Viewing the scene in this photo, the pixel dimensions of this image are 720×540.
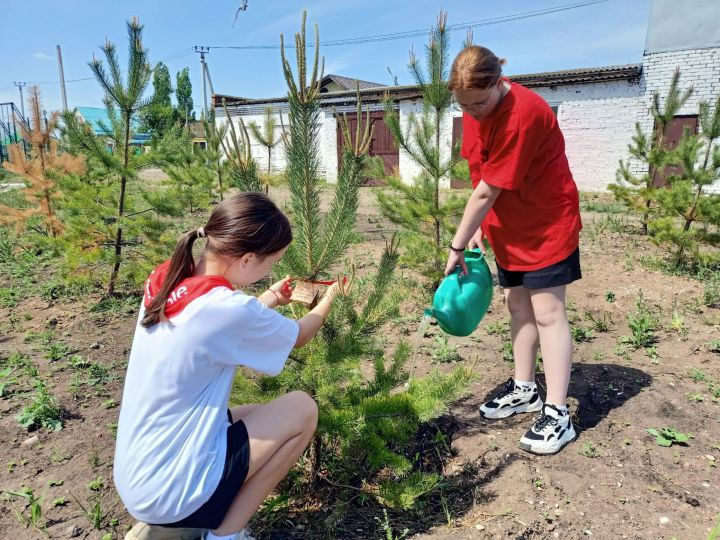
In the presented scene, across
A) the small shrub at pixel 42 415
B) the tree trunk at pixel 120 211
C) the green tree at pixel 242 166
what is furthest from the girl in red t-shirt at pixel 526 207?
the tree trunk at pixel 120 211

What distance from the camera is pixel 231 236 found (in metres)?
1.46

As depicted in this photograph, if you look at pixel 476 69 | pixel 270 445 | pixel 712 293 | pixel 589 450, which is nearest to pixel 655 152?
pixel 712 293

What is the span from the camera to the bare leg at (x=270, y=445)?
1.55 meters

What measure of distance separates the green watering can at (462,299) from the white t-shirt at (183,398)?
3.26ft

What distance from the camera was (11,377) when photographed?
3.15 meters

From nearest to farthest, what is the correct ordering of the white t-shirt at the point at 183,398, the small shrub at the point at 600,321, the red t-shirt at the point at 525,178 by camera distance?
1. the white t-shirt at the point at 183,398
2. the red t-shirt at the point at 525,178
3. the small shrub at the point at 600,321

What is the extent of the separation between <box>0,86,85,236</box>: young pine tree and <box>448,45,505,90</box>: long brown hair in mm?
5190

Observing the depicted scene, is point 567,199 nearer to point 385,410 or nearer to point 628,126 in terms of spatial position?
point 385,410

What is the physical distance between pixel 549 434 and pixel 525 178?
1.14 metres

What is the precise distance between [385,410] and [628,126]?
13254 mm

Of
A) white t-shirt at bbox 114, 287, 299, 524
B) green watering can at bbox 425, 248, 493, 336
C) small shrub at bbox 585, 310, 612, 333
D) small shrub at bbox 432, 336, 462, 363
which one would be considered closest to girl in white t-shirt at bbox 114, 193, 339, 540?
white t-shirt at bbox 114, 287, 299, 524

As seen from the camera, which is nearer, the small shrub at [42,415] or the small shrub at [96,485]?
the small shrub at [96,485]

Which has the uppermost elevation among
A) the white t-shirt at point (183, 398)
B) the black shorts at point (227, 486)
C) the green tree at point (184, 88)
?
the green tree at point (184, 88)

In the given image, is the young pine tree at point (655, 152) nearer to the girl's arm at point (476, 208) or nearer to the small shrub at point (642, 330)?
the small shrub at point (642, 330)
